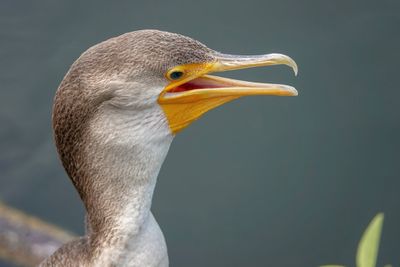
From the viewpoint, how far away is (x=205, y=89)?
8.57 feet

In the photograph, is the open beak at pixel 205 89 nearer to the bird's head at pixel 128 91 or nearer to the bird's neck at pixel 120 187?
the bird's head at pixel 128 91

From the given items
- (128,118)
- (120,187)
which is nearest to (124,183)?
(120,187)

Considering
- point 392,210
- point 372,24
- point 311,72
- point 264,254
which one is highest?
point 372,24

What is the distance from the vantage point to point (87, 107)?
7.84 ft

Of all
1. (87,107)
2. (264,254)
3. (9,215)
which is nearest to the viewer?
(87,107)

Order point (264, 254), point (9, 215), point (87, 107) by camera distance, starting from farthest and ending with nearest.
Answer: point (9, 215)
point (264, 254)
point (87, 107)

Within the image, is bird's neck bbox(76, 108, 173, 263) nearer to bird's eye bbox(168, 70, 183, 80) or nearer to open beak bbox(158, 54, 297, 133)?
open beak bbox(158, 54, 297, 133)

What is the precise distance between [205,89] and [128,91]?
34 cm

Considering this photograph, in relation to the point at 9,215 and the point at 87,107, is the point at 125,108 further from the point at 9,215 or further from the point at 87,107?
the point at 9,215

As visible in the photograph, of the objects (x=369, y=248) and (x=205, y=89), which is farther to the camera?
(x=205, y=89)

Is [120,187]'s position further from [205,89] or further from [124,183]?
[205,89]

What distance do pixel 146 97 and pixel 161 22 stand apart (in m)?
2.52

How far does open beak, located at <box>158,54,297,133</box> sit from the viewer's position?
255 cm

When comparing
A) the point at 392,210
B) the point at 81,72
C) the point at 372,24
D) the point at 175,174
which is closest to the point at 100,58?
the point at 81,72
